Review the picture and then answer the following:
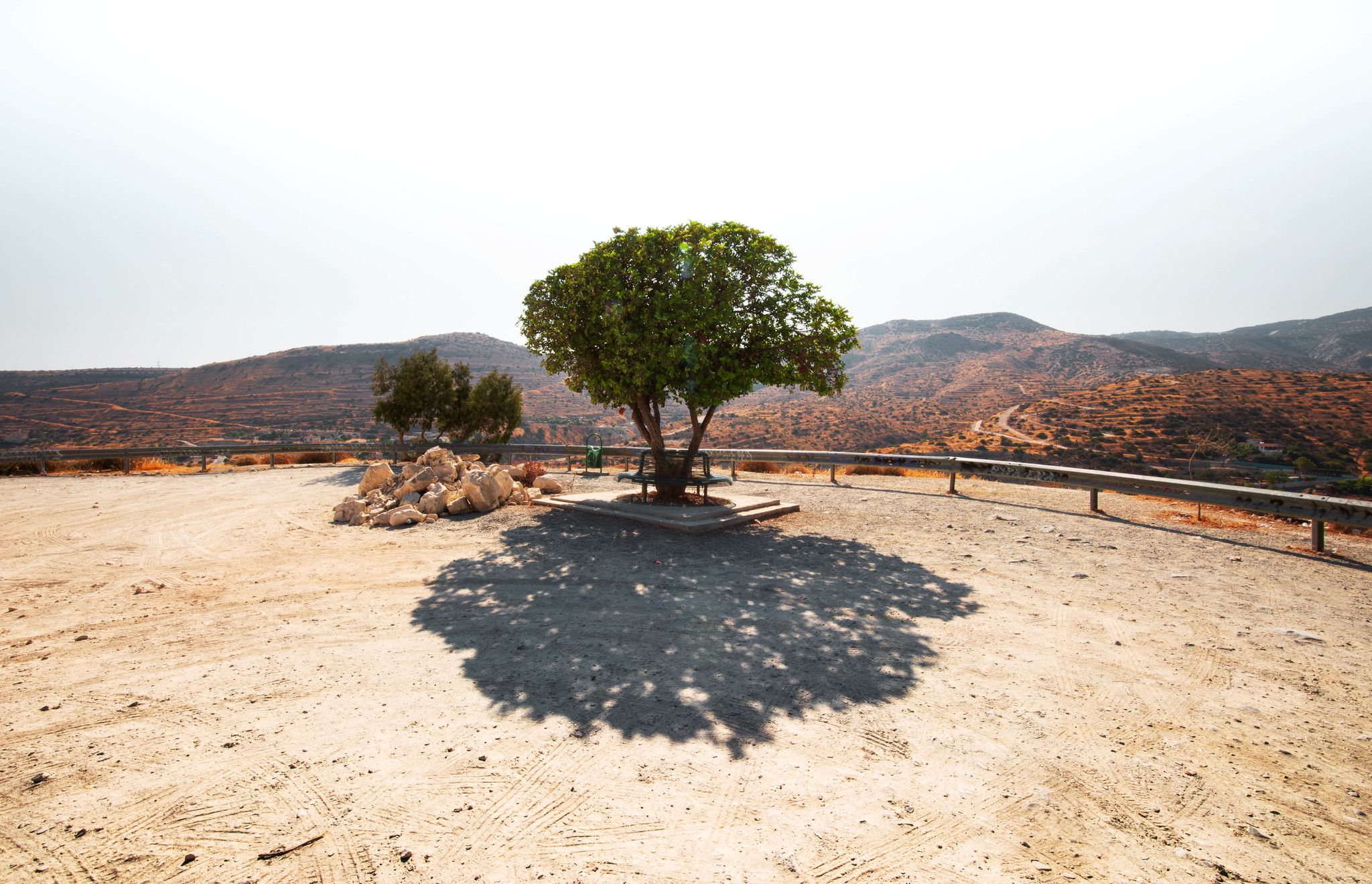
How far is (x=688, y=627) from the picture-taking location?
5.19 m

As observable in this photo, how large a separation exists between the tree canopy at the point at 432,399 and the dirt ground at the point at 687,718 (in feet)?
60.0

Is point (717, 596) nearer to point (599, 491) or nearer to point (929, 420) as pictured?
point (599, 491)

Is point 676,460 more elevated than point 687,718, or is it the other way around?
point 676,460

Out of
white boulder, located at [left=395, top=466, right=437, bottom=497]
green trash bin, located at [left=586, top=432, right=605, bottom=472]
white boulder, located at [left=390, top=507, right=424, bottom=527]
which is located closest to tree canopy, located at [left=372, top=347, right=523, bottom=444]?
green trash bin, located at [left=586, top=432, right=605, bottom=472]

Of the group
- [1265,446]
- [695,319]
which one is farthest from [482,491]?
[1265,446]

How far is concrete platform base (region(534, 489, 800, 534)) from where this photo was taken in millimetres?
9336

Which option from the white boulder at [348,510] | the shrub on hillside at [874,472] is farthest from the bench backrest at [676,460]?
the shrub on hillside at [874,472]

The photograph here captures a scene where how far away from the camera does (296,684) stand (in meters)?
4.11

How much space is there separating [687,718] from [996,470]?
1126cm

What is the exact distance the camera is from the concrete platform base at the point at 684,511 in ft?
30.6

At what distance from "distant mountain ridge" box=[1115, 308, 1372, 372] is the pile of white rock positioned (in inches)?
4812

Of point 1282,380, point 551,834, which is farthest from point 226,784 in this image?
point 1282,380

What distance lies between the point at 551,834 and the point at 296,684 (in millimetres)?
2778

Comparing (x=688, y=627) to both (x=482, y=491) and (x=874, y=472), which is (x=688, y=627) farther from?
(x=874, y=472)
